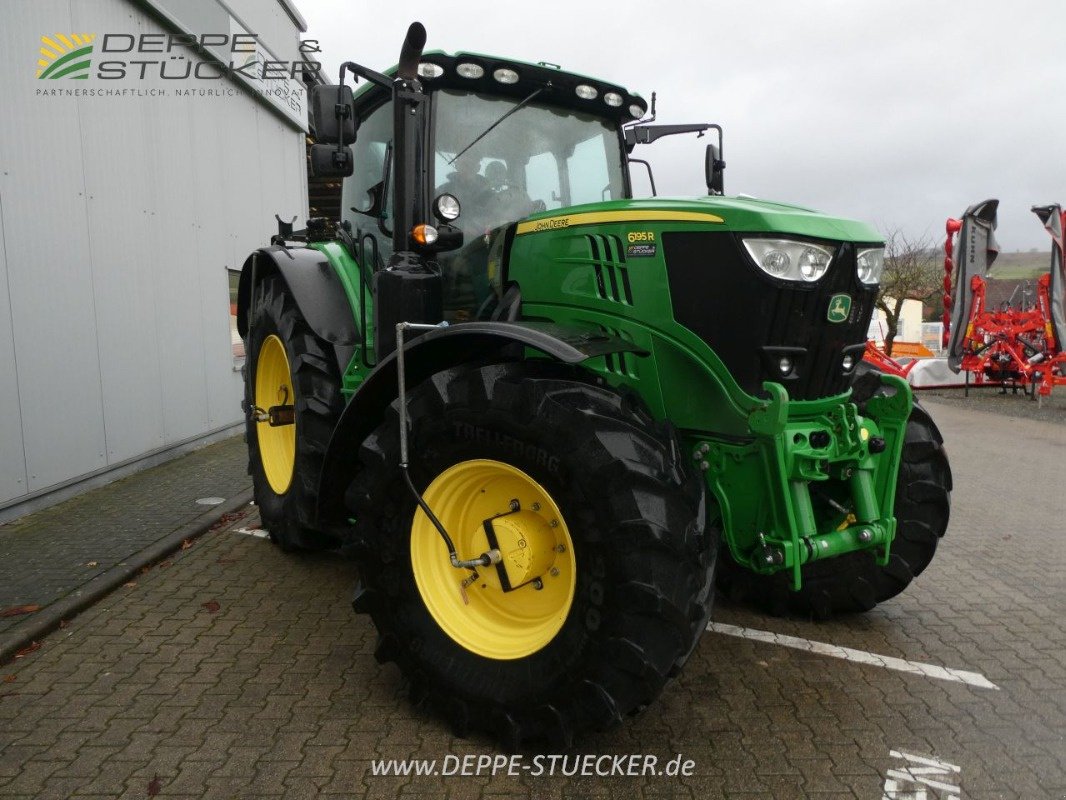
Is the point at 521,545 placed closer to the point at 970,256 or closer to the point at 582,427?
the point at 582,427

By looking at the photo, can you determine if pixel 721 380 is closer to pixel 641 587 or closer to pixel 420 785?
pixel 641 587

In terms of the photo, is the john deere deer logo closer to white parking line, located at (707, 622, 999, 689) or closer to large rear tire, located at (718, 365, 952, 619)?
large rear tire, located at (718, 365, 952, 619)

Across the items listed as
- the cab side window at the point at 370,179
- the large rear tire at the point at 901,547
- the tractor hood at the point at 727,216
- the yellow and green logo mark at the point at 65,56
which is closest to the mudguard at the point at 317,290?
the cab side window at the point at 370,179

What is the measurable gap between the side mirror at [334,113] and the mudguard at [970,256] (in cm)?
1286

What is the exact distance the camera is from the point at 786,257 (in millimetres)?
2664

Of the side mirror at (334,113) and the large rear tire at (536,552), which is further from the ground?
the side mirror at (334,113)

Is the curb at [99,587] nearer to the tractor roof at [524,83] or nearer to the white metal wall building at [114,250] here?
the white metal wall building at [114,250]

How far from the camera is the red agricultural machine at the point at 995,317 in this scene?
12.8 meters

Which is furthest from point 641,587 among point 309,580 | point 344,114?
point 309,580

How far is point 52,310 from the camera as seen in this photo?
19.2 feet

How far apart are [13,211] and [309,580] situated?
11.2 ft

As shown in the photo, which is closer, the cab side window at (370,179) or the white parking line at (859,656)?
the white parking line at (859,656)

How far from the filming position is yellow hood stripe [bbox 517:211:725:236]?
2.70m

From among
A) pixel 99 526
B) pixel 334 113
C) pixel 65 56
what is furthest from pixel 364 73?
pixel 65 56
